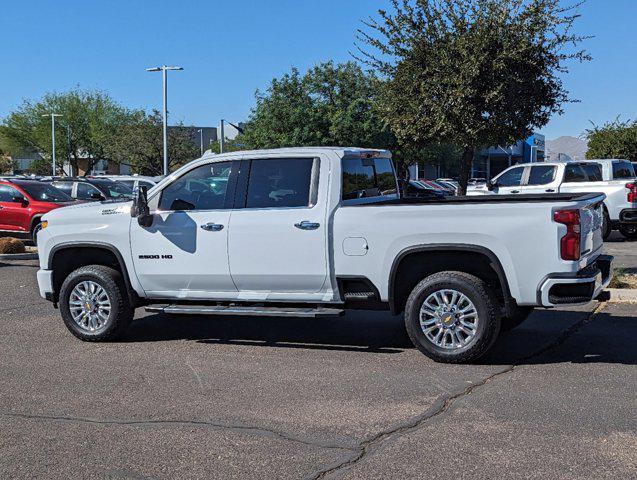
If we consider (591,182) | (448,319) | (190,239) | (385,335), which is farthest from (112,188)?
(448,319)

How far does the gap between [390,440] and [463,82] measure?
7947mm

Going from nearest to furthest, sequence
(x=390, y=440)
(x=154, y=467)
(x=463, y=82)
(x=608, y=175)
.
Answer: (x=154, y=467)
(x=390, y=440)
(x=463, y=82)
(x=608, y=175)

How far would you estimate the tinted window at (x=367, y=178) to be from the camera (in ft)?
25.5

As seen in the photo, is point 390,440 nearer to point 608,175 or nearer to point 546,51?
point 546,51

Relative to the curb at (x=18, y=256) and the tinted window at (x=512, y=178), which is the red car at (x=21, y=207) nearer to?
the curb at (x=18, y=256)

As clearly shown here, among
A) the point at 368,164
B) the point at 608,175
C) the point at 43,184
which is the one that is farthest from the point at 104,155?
the point at 368,164

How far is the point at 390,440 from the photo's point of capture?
5.09m

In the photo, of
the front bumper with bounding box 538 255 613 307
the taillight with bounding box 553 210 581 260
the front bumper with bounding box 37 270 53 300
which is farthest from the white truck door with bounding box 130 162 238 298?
the taillight with bounding box 553 210 581 260

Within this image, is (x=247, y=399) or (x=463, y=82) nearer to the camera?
(x=247, y=399)

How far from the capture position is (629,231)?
758 inches

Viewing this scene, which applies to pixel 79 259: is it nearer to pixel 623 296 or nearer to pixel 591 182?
pixel 623 296

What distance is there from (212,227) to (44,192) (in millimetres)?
12651

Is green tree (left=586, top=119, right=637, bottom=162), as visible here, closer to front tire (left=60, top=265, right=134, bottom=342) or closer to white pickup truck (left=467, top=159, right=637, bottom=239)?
white pickup truck (left=467, top=159, right=637, bottom=239)

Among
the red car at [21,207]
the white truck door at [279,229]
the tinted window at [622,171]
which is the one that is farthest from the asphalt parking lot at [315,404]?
the tinted window at [622,171]
